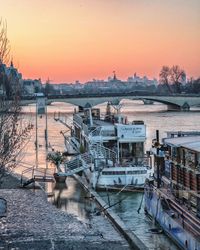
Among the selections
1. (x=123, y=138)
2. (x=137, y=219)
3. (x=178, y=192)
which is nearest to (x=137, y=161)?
(x=123, y=138)

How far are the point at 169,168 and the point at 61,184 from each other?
884 centimetres

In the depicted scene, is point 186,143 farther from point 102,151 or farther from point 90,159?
point 102,151

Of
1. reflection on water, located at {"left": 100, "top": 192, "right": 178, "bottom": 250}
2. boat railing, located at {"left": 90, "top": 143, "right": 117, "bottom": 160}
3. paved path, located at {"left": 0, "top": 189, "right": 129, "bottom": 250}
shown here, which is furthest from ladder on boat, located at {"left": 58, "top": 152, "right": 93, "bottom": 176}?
paved path, located at {"left": 0, "top": 189, "right": 129, "bottom": 250}

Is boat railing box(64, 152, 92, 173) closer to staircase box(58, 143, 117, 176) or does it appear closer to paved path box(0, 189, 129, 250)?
staircase box(58, 143, 117, 176)

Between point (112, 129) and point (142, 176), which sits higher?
point (112, 129)

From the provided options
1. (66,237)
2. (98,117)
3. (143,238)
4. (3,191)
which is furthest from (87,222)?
(98,117)

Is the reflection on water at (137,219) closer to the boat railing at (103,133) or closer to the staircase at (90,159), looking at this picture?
the staircase at (90,159)

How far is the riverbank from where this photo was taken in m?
14.7

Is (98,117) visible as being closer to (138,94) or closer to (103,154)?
(103,154)

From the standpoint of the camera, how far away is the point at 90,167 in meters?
26.4

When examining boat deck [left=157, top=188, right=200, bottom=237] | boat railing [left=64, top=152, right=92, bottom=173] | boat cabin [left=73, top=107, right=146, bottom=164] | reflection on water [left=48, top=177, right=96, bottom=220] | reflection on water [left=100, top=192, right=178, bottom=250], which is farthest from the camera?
boat cabin [left=73, top=107, right=146, bottom=164]

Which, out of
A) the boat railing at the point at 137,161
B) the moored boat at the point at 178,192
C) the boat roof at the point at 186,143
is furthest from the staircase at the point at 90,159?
the boat roof at the point at 186,143

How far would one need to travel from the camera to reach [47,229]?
16453 millimetres

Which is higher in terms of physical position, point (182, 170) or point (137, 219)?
point (182, 170)
